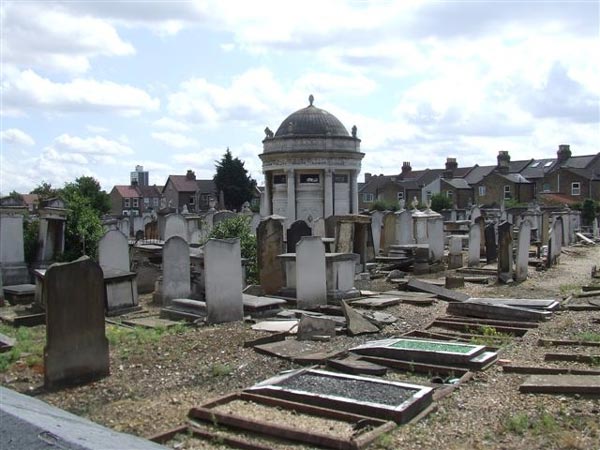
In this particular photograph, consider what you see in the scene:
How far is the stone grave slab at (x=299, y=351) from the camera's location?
8156mm

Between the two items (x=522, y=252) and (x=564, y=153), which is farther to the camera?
(x=564, y=153)

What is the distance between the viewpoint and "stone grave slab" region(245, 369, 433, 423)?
6.02 meters

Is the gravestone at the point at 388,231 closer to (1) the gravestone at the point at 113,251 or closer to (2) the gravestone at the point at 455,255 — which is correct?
(2) the gravestone at the point at 455,255

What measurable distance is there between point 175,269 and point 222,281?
2.35m

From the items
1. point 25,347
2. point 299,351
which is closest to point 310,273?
point 299,351

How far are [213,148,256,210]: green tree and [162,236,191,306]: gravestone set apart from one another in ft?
187

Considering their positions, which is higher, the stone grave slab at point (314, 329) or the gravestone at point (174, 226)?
the gravestone at point (174, 226)

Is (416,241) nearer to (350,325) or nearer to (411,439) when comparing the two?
(350,325)

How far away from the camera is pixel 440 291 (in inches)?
568

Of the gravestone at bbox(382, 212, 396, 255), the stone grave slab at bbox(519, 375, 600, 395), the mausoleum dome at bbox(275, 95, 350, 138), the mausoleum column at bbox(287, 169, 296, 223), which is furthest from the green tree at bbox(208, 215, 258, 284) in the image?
the mausoleum dome at bbox(275, 95, 350, 138)

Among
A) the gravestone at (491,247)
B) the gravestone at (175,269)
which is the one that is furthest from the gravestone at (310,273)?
the gravestone at (491,247)

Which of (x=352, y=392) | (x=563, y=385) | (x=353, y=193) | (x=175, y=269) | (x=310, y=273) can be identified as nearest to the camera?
(x=352, y=392)

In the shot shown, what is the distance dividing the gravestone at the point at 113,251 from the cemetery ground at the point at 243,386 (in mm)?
3499

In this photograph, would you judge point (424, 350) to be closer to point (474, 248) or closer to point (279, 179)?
point (474, 248)
